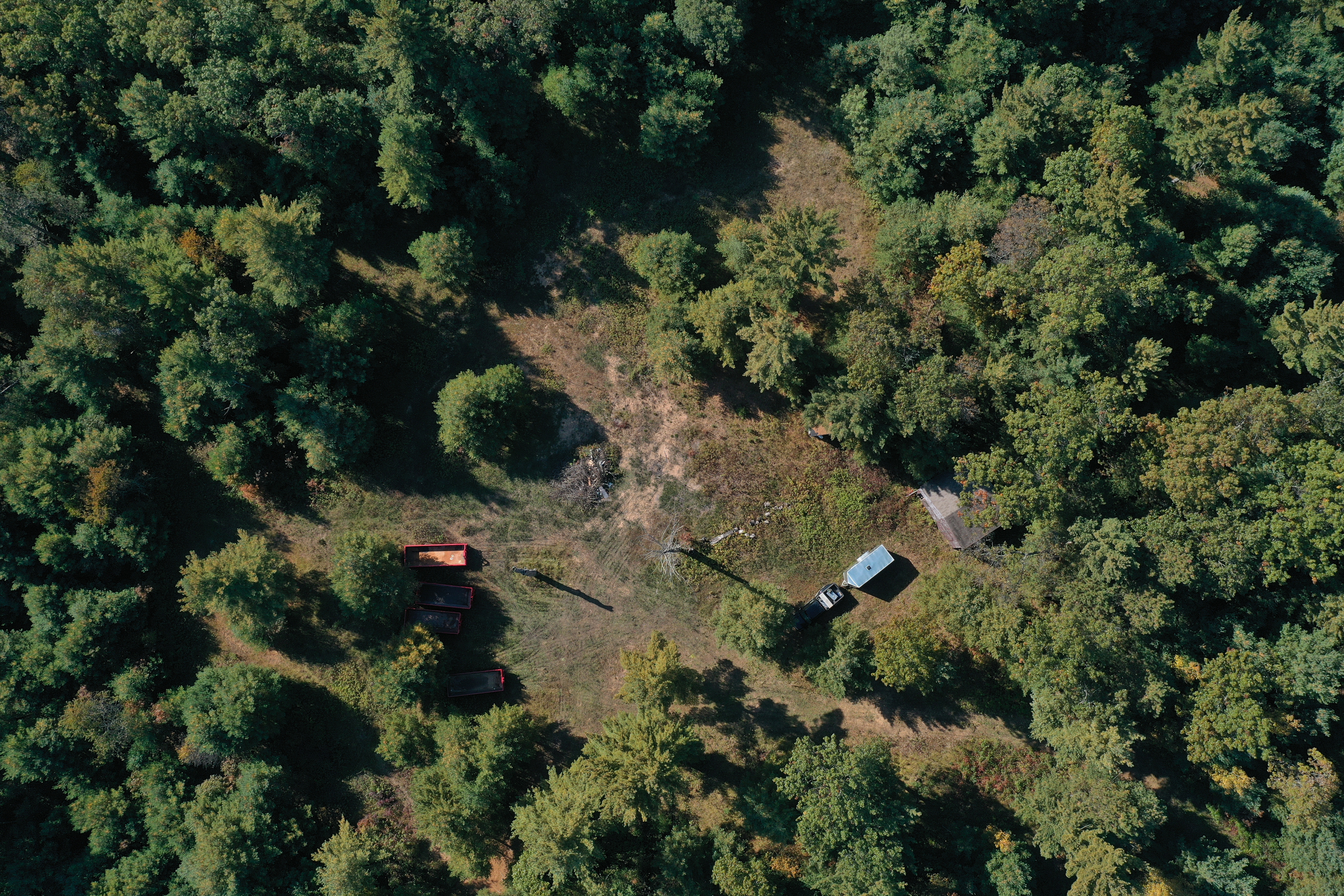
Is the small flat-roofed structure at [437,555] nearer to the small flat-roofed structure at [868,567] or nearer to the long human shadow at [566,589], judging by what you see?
the long human shadow at [566,589]

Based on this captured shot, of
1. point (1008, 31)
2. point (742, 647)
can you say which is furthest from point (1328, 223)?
point (742, 647)

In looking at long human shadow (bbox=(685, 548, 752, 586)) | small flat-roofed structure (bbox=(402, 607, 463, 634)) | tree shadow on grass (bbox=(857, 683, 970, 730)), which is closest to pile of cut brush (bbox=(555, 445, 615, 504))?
long human shadow (bbox=(685, 548, 752, 586))

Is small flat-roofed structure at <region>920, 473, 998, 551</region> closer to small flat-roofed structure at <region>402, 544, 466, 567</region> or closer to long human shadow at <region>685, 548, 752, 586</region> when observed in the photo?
long human shadow at <region>685, 548, 752, 586</region>

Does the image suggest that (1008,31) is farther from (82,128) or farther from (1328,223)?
(82,128)

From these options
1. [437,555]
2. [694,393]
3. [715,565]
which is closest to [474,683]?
[437,555]

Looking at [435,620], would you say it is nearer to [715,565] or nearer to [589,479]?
[589,479]
